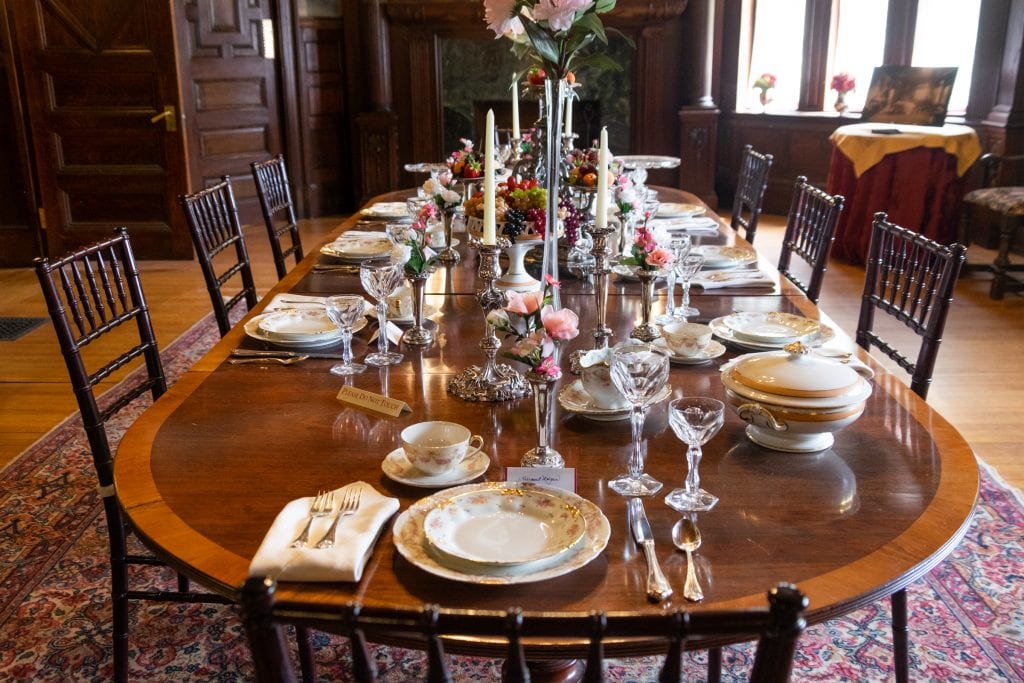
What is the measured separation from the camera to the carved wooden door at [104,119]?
5.18m

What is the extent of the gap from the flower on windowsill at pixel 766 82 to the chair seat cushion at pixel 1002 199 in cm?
205

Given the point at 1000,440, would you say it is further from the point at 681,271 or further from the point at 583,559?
the point at 583,559

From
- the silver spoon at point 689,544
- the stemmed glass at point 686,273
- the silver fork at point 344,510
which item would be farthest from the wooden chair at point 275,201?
the silver spoon at point 689,544

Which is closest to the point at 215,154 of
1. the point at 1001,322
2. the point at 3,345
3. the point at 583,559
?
the point at 3,345

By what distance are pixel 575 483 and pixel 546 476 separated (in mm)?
46

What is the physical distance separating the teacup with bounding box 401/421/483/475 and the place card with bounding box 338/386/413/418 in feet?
0.34

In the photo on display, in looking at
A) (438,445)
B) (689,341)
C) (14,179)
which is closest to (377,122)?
(14,179)

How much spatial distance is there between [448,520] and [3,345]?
11.7 ft

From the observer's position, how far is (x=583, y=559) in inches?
43.6

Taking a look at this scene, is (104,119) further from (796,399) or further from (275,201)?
(796,399)

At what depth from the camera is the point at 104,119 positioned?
534cm

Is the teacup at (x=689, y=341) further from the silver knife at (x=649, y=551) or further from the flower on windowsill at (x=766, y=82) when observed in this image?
the flower on windowsill at (x=766, y=82)

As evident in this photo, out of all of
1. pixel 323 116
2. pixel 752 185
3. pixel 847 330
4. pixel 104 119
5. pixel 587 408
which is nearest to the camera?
pixel 587 408

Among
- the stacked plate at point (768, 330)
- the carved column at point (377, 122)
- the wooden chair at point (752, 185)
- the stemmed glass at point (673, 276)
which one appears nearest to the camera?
the stacked plate at point (768, 330)
